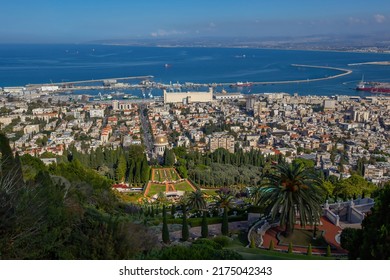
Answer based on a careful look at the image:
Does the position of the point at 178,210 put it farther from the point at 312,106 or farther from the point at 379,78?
the point at 379,78

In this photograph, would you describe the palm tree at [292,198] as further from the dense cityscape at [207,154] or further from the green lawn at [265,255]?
the green lawn at [265,255]

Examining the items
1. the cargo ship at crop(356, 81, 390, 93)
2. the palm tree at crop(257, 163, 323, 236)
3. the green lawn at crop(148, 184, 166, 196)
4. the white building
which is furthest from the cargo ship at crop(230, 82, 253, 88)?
the palm tree at crop(257, 163, 323, 236)

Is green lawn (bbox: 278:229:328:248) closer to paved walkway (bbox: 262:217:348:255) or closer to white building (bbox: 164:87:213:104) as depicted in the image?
paved walkway (bbox: 262:217:348:255)

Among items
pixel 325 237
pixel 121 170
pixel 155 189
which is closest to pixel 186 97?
pixel 121 170

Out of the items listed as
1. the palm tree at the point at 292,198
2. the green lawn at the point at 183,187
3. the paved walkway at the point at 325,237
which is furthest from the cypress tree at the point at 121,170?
the palm tree at the point at 292,198

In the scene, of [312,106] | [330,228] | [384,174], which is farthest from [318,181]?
[312,106]

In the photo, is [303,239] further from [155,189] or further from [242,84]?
[242,84]
